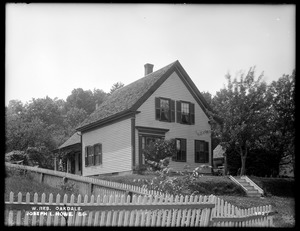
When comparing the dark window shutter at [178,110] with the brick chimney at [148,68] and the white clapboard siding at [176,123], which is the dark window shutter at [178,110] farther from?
the brick chimney at [148,68]

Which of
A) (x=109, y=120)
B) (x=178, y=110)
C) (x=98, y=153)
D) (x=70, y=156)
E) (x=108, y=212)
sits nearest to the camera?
(x=108, y=212)

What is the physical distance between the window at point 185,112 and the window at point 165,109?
0.53 m

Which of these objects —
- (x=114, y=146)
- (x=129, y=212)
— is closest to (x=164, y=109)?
(x=114, y=146)

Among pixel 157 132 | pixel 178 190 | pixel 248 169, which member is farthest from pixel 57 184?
pixel 248 169

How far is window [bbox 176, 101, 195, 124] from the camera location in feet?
80.8

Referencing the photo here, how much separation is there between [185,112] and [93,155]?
25.6ft

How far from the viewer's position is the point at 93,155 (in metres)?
26.6

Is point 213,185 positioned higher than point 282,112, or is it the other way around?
point 282,112

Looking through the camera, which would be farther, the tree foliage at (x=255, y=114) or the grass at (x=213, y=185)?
the tree foliage at (x=255, y=114)

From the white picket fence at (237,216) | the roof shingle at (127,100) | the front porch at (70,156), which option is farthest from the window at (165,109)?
the white picket fence at (237,216)

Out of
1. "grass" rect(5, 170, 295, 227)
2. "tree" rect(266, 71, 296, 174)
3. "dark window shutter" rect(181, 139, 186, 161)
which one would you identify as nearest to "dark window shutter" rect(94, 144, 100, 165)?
"dark window shutter" rect(181, 139, 186, 161)

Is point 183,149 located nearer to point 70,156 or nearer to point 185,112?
point 185,112

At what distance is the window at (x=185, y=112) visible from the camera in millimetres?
24641
